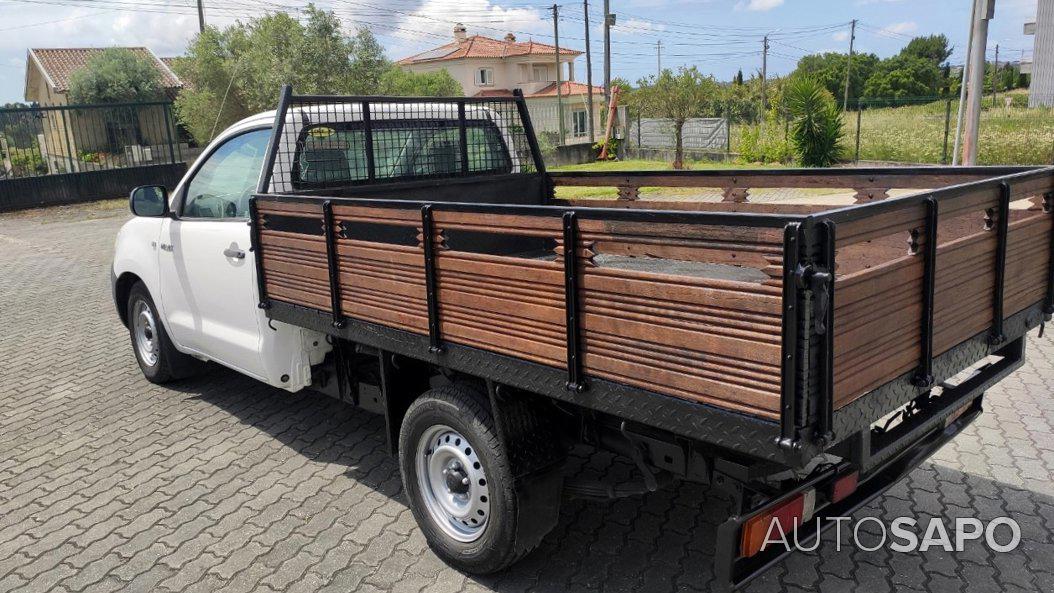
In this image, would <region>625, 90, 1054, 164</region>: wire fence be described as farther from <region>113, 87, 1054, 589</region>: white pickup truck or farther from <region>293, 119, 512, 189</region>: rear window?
<region>113, 87, 1054, 589</region>: white pickup truck

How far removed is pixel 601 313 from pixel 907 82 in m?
71.8

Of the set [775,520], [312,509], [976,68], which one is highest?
[976,68]

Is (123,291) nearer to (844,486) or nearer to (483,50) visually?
(844,486)

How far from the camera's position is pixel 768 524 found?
258 cm

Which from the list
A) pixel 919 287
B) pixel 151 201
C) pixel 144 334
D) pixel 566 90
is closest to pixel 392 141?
pixel 151 201

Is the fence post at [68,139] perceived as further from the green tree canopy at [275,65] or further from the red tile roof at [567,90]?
the red tile roof at [567,90]

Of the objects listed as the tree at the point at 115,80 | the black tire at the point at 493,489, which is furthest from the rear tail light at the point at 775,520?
the tree at the point at 115,80

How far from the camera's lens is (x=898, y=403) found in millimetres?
2545

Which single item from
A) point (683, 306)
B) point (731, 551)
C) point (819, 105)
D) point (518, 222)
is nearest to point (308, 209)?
point (518, 222)

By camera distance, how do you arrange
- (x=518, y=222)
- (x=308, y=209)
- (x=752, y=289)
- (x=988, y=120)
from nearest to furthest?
(x=752, y=289), (x=518, y=222), (x=308, y=209), (x=988, y=120)

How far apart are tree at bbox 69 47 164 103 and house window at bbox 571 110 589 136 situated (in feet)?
99.6

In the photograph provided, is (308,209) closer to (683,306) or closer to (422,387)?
(422,387)

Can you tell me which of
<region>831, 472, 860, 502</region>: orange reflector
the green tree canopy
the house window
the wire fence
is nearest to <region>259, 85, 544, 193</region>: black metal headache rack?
<region>831, 472, 860, 502</region>: orange reflector

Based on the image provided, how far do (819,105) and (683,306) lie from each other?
18.5 meters
